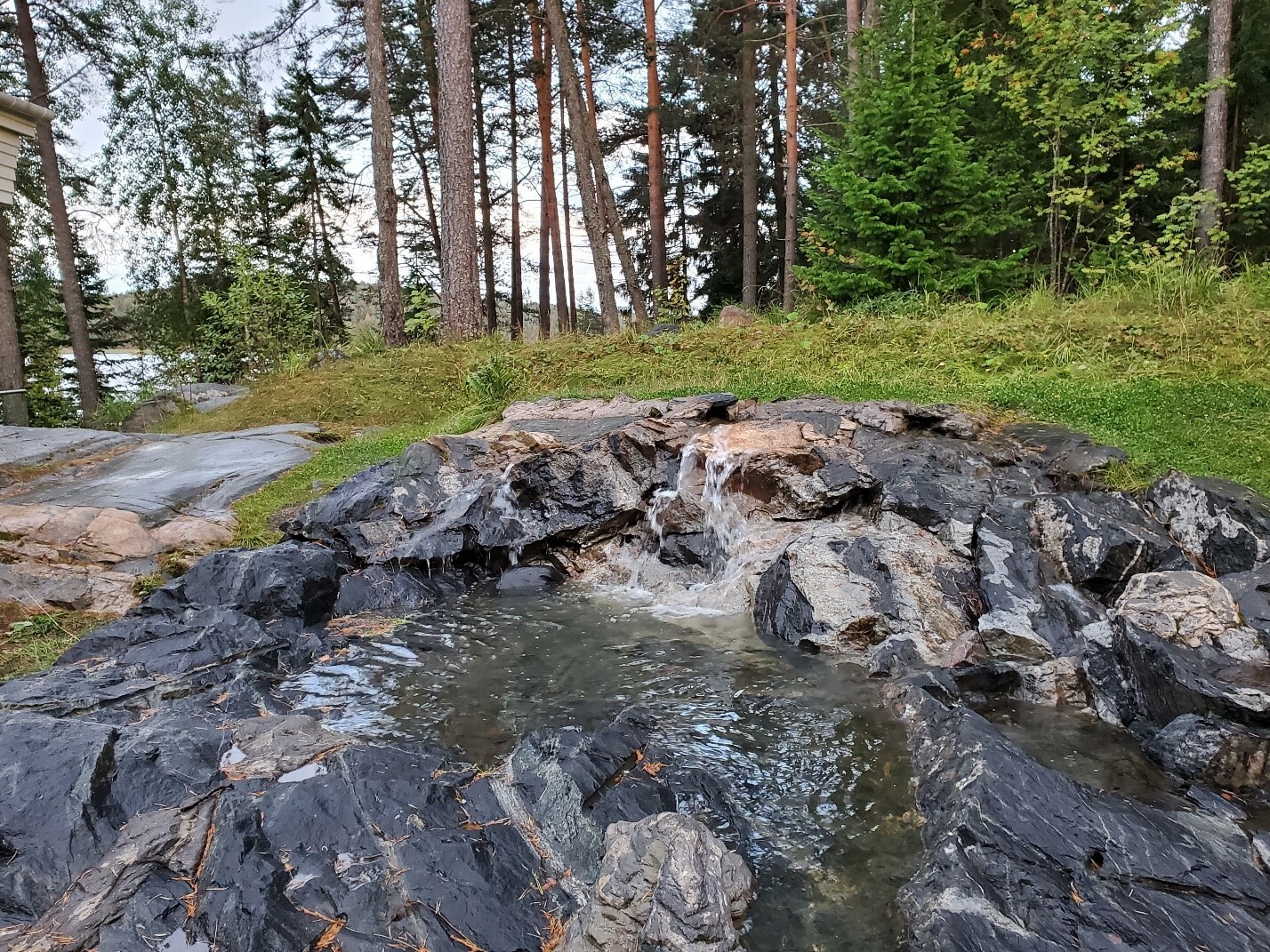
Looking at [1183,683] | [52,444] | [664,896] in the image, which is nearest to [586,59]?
[52,444]

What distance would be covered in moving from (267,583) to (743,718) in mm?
3784

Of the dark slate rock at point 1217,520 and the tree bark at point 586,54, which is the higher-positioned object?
the tree bark at point 586,54

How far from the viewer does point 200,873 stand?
2.79 m

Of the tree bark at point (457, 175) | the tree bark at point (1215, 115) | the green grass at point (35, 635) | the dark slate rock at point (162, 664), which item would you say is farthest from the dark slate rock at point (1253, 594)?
the tree bark at point (457, 175)

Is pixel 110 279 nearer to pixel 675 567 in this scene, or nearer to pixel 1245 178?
pixel 675 567

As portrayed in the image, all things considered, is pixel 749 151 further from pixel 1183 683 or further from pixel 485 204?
pixel 1183 683

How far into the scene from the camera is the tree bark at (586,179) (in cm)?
1398

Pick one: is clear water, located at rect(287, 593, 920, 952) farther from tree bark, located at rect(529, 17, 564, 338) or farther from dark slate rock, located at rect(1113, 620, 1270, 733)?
tree bark, located at rect(529, 17, 564, 338)

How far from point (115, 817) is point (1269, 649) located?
5.94m

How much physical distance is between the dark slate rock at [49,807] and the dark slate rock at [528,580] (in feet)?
11.8

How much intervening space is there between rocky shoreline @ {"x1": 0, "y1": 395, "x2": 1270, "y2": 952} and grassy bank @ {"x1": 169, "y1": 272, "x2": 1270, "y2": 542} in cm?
76

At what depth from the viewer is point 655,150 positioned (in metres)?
18.6

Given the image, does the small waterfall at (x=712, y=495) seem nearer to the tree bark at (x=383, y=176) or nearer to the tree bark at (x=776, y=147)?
the tree bark at (x=383, y=176)

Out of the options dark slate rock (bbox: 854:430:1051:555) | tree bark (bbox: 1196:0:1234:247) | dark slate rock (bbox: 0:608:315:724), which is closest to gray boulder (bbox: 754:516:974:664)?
dark slate rock (bbox: 854:430:1051:555)
